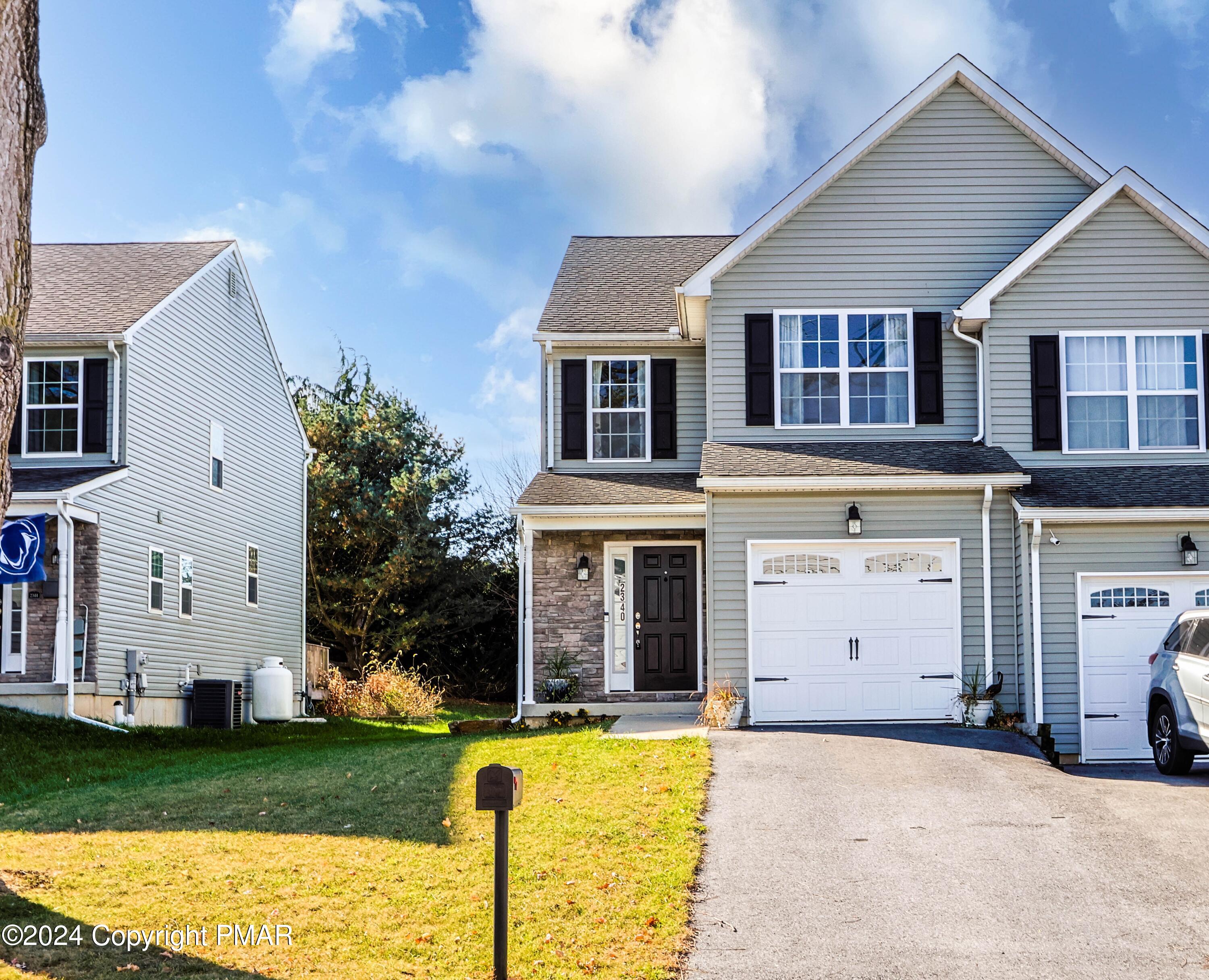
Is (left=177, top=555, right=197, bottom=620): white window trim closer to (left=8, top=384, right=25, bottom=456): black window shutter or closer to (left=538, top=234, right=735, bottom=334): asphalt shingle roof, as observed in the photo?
(left=8, top=384, right=25, bottom=456): black window shutter

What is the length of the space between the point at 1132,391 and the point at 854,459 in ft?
12.4

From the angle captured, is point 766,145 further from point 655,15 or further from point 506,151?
point 506,151

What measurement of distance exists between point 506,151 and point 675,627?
64.1ft

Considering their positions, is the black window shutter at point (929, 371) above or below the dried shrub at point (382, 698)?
above

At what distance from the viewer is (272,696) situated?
22.4m

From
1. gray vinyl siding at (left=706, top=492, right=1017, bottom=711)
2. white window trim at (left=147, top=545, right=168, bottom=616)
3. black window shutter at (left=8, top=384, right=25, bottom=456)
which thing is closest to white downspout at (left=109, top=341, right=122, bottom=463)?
black window shutter at (left=8, top=384, right=25, bottom=456)

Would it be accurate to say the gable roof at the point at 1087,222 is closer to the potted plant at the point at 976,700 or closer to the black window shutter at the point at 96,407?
the potted plant at the point at 976,700

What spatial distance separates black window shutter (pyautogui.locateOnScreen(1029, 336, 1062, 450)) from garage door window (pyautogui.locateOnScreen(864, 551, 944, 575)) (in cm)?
224

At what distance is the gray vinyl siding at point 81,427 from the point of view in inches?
746

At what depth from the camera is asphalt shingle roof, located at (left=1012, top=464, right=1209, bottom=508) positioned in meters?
14.9

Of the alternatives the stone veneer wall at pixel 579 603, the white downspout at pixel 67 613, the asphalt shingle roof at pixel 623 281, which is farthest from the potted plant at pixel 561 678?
the white downspout at pixel 67 613

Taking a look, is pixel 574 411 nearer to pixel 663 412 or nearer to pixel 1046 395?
pixel 663 412

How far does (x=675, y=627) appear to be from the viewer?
18.0 m

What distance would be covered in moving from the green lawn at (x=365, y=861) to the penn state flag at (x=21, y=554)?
311cm
